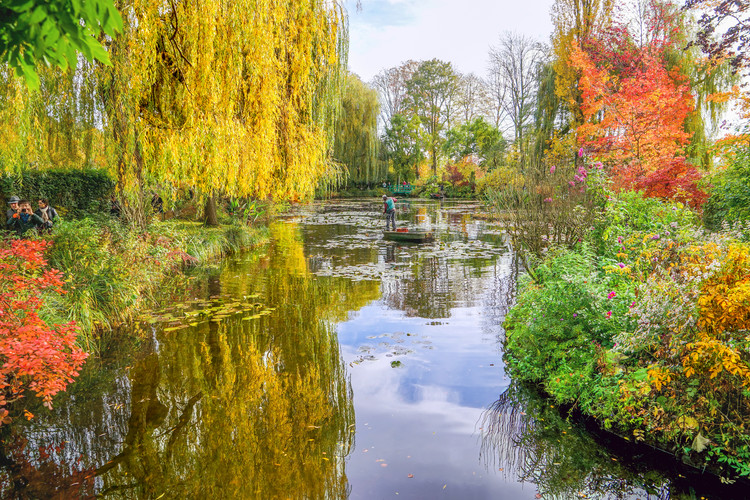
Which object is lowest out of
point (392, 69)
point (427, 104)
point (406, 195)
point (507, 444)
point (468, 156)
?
point (507, 444)

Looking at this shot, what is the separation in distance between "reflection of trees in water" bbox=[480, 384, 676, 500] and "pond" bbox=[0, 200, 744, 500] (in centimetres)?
2

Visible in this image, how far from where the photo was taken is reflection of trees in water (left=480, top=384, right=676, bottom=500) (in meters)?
3.53

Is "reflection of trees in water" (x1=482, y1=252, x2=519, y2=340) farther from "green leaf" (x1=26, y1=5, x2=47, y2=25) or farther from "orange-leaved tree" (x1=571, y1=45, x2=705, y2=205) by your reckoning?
"green leaf" (x1=26, y1=5, x2=47, y2=25)

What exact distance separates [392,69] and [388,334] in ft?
160

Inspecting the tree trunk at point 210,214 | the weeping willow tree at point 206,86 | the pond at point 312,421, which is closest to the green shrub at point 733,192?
the pond at point 312,421

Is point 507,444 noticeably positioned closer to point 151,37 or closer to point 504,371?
point 504,371

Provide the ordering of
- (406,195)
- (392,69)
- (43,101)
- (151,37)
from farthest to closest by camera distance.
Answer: (392,69), (406,195), (43,101), (151,37)

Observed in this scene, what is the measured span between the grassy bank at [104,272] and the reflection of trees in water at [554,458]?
5025 mm

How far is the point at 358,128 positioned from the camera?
108 ft

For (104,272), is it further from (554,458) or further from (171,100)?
(554,458)

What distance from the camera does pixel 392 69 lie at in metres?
50.7

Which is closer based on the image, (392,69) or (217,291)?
(217,291)

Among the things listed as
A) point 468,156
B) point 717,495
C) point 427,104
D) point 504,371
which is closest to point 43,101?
point 504,371

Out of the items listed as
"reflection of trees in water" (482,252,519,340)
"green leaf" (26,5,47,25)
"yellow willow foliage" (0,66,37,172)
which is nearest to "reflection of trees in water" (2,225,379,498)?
"reflection of trees in water" (482,252,519,340)
